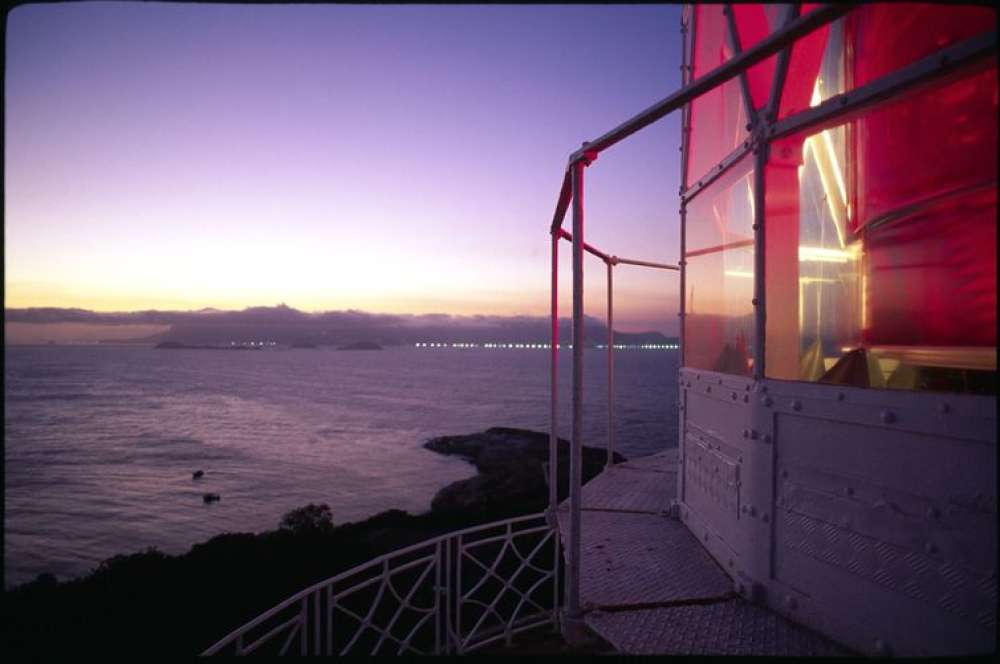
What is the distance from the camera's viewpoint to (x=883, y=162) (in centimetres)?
281

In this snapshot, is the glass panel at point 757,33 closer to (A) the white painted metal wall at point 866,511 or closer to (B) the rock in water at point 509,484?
(A) the white painted metal wall at point 866,511

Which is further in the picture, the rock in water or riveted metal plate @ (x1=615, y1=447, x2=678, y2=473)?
the rock in water

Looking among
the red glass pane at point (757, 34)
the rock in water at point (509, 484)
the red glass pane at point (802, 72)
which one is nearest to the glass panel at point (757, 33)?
the red glass pane at point (757, 34)

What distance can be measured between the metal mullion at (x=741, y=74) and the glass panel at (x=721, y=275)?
0.26 metres

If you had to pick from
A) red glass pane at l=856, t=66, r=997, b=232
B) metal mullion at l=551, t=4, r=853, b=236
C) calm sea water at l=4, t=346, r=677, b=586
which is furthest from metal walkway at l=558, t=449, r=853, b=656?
calm sea water at l=4, t=346, r=677, b=586

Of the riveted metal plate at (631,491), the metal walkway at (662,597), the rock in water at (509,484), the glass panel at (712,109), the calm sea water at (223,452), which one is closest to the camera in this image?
the metal walkway at (662,597)

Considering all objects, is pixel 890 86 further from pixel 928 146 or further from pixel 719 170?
pixel 719 170

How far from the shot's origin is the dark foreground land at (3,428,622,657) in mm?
15039

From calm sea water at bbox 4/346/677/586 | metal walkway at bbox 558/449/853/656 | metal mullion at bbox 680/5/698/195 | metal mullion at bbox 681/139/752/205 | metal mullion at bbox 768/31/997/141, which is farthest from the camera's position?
calm sea water at bbox 4/346/677/586

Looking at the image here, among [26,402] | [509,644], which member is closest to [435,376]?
[26,402]

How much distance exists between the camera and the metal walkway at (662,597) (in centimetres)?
296

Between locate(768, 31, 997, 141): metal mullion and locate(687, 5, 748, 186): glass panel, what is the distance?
62cm

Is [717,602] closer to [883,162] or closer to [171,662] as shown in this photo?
[883,162]

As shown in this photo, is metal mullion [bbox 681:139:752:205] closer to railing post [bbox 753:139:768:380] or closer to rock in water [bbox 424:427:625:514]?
railing post [bbox 753:139:768:380]
